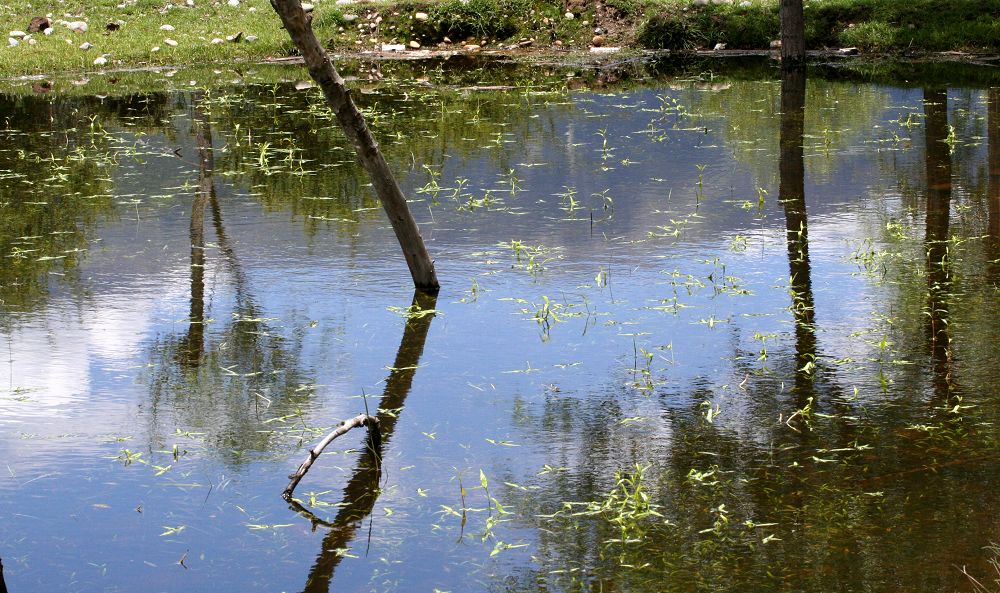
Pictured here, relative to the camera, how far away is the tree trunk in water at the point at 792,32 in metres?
21.2

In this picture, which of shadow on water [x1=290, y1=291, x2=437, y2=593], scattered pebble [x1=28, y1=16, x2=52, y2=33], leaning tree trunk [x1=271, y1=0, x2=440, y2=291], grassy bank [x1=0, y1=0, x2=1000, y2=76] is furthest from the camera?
scattered pebble [x1=28, y1=16, x2=52, y2=33]

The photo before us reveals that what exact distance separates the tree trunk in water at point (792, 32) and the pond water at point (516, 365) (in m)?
6.62

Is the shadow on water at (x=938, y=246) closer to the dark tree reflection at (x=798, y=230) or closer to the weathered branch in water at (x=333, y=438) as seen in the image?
the dark tree reflection at (x=798, y=230)

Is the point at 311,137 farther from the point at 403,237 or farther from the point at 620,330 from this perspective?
the point at 620,330

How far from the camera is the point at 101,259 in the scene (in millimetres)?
10250

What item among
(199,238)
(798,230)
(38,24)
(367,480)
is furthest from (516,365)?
(38,24)

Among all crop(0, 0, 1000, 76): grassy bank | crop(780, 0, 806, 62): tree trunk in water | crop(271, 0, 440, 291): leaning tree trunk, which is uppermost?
crop(0, 0, 1000, 76): grassy bank

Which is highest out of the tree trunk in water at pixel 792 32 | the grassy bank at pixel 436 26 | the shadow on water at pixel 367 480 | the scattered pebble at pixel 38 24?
the scattered pebble at pixel 38 24

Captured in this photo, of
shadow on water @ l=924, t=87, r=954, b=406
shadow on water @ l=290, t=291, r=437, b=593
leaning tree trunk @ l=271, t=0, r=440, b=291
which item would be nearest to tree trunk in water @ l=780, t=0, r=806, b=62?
shadow on water @ l=924, t=87, r=954, b=406

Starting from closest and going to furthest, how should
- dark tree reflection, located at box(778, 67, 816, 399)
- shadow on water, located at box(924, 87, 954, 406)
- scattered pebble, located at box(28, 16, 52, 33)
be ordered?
shadow on water, located at box(924, 87, 954, 406) < dark tree reflection, located at box(778, 67, 816, 399) < scattered pebble, located at box(28, 16, 52, 33)

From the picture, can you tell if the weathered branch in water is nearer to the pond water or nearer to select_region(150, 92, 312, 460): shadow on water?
the pond water

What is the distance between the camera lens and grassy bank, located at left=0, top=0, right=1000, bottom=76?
953 inches

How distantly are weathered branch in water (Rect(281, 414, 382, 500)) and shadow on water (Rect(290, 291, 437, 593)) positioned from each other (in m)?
0.08

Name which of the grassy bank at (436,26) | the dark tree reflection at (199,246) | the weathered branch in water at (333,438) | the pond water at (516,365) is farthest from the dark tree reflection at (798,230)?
the grassy bank at (436,26)
